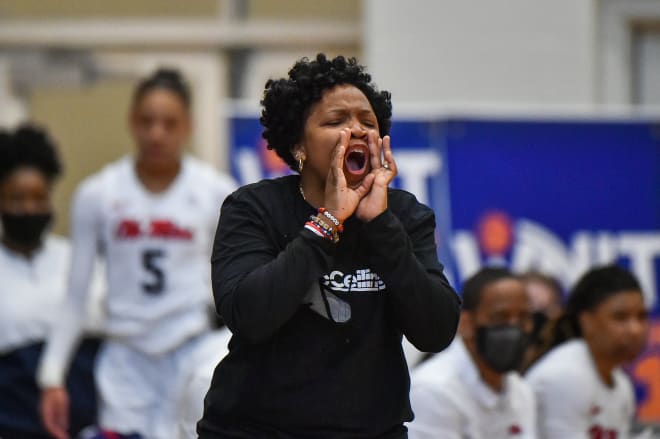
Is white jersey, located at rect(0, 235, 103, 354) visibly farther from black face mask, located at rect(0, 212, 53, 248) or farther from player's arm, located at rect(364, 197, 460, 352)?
player's arm, located at rect(364, 197, 460, 352)

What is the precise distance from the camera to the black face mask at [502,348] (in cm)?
461

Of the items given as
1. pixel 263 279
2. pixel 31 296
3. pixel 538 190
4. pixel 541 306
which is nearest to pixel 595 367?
pixel 541 306

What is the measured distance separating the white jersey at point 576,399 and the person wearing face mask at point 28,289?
174cm

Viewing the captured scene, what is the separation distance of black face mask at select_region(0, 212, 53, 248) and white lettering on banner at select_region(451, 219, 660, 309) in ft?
6.95

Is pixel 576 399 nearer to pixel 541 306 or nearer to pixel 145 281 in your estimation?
pixel 541 306

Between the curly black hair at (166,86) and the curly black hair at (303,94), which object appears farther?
the curly black hair at (166,86)

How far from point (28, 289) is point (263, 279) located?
3.37 meters

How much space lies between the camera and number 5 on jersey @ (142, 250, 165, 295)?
493 centimetres

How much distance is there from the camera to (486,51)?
7.33 meters

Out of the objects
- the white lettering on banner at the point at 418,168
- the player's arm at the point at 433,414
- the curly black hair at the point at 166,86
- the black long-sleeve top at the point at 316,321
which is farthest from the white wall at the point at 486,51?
the black long-sleeve top at the point at 316,321

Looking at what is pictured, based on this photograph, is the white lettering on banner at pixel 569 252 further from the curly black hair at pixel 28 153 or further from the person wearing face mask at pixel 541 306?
the curly black hair at pixel 28 153

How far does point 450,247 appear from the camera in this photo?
686 centimetres

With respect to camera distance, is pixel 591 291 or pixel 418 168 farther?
pixel 418 168

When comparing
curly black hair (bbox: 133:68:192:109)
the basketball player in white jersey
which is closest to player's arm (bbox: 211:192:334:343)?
the basketball player in white jersey
